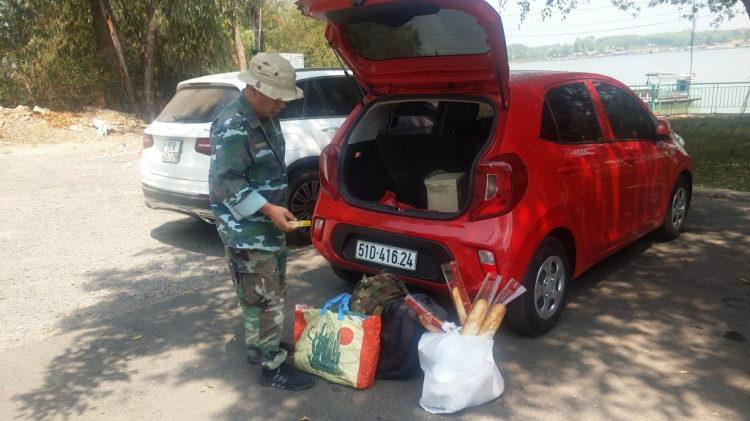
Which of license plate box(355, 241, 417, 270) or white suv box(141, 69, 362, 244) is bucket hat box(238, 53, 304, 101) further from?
white suv box(141, 69, 362, 244)

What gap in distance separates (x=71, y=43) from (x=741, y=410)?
20564 mm

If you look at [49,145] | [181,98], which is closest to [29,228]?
[181,98]

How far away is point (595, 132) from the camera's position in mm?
4512

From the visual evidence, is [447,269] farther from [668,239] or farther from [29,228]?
[29,228]

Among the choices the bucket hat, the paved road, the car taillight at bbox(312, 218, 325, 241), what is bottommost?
the paved road

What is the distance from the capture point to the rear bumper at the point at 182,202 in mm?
5700

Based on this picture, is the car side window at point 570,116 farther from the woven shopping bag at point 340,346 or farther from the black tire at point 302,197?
the black tire at point 302,197

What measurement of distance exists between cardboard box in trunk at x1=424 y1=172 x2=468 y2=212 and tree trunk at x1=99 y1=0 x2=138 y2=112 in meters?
16.2

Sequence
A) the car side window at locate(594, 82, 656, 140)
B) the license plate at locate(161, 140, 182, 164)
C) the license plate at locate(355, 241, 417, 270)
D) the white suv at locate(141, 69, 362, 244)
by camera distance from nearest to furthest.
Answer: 1. the license plate at locate(355, 241, 417, 270)
2. the car side window at locate(594, 82, 656, 140)
3. the white suv at locate(141, 69, 362, 244)
4. the license plate at locate(161, 140, 182, 164)

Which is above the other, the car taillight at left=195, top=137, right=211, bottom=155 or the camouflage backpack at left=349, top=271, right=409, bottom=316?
the car taillight at left=195, top=137, right=211, bottom=155

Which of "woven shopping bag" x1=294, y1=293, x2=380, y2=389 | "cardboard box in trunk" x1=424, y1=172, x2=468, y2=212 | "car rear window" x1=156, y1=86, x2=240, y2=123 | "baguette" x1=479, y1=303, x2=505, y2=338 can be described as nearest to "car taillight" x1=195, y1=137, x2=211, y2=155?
"car rear window" x1=156, y1=86, x2=240, y2=123

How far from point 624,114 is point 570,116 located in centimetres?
92

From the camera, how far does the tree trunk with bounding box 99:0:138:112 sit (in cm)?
1750

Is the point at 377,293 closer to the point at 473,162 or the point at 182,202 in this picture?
the point at 473,162
